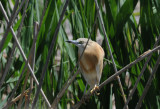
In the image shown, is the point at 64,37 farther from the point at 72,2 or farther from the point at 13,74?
the point at 13,74

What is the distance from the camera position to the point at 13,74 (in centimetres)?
197

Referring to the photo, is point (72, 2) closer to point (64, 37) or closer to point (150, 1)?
point (64, 37)

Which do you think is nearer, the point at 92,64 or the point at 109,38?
the point at 109,38

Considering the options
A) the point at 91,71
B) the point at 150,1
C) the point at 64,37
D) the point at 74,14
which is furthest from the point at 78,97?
the point at 150,1

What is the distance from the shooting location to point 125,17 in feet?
5.99

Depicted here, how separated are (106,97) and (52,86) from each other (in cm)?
34

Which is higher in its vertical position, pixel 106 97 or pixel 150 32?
pixel 150 32

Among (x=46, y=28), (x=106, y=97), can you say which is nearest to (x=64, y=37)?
(x=46, y=28)

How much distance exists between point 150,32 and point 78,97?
598 mm

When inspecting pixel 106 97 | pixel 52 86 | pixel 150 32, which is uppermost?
pixel 150 32

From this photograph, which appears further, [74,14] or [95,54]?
[95,54]

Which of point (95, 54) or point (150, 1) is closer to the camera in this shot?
point (150, 1)

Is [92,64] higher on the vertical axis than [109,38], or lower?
lower

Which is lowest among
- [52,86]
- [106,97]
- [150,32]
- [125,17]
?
[106,97]
